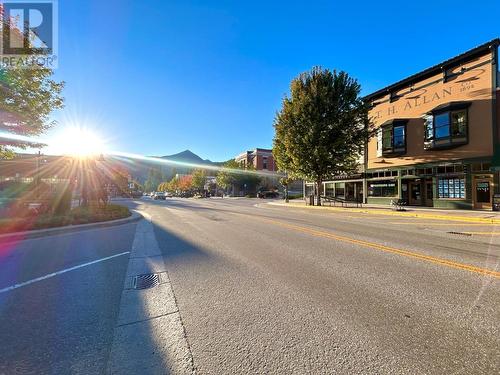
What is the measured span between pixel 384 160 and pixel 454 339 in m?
28.8

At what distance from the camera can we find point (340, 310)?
12.6ft

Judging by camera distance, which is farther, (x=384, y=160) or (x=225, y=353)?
(x=384, y=160)

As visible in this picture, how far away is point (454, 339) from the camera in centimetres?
306

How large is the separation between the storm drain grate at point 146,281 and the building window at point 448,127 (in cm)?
2527

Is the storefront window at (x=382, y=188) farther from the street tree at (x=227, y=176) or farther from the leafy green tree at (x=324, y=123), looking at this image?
the street tree at (x=227, y=176)

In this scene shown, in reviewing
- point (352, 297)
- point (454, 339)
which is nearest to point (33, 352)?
point (352, 297)

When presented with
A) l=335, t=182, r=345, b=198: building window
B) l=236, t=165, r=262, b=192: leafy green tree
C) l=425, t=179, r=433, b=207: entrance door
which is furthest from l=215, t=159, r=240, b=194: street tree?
l=425, t=179, r=433, b=207: entrance door

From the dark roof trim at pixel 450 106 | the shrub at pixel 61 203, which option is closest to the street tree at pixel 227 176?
the dark roof trim at pixel 450 106

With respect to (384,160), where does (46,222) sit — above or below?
below

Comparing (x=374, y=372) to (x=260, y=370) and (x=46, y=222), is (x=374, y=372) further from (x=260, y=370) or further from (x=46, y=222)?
(x=46, y=222)

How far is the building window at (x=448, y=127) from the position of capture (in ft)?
71.4

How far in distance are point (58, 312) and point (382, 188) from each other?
30.3 m

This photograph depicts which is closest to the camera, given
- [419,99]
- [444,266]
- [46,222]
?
[444,266]

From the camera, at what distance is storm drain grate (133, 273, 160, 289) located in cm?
495
